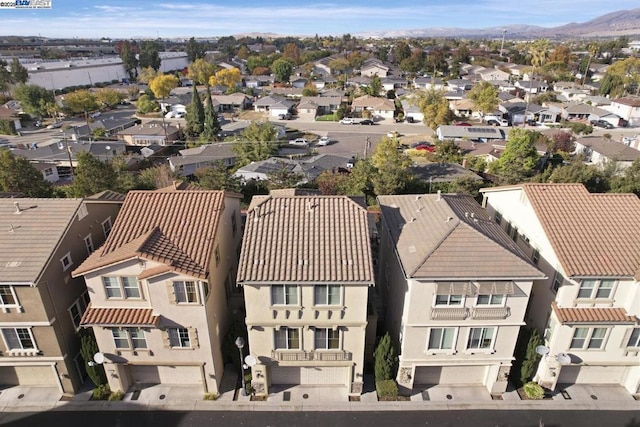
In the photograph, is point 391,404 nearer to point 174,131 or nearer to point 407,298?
point 407,298

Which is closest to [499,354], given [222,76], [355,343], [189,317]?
[355,343]

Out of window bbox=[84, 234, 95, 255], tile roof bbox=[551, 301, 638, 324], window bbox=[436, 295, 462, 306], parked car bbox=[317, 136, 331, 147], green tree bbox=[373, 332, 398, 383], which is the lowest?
parked car bbox=[317, 136, 331, 147]

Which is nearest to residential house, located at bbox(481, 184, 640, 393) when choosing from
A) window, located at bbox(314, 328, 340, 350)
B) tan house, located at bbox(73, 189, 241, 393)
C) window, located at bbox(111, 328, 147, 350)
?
window, located at bbox(314, 328, 340, 350)

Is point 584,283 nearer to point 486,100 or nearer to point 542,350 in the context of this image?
point 542,350

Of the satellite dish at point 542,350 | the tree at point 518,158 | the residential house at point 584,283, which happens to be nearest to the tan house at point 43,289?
the satellite dish at point 542,350

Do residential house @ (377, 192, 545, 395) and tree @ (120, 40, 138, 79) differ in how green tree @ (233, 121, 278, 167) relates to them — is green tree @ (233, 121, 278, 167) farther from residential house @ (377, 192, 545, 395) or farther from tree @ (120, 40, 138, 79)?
tree @ (120, 40, 138, 79)

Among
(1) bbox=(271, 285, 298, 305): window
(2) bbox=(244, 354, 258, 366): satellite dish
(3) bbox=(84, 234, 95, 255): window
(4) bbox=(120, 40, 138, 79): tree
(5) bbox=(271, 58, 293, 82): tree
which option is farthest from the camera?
(4) bbox=(120, 40, 138, 79): tree

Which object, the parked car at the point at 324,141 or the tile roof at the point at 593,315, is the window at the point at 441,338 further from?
the parked car at the point at 324,141
